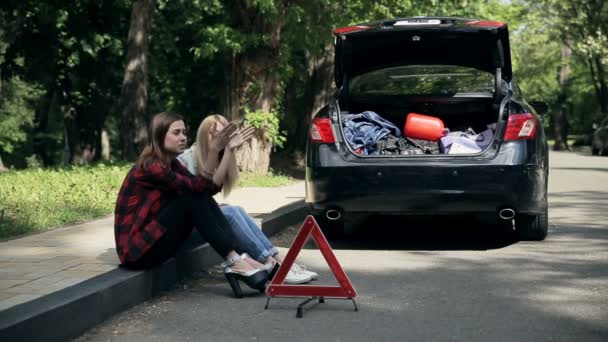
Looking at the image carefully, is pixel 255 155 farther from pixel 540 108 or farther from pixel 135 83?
pixel 540 108

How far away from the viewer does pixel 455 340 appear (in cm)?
479

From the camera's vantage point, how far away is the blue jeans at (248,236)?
6.35 m

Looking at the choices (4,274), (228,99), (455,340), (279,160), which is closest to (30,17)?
(279,160)

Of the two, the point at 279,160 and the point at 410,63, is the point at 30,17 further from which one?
the point at 410,63

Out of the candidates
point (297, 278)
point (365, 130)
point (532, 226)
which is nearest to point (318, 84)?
point (365, 130)

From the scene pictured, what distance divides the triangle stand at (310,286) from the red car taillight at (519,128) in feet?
8.83

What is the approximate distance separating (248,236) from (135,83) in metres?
15.0

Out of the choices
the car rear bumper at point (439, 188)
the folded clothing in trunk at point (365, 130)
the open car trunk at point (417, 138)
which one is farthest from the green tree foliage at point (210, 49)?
the car rear bumper at point (439, 188)

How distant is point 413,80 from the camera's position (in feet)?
28.9

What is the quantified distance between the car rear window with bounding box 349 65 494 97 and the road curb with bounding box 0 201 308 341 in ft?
7.91

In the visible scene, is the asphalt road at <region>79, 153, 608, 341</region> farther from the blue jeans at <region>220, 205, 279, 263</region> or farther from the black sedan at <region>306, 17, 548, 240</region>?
the black sedan at <region>306, 17, 548, 240</region>

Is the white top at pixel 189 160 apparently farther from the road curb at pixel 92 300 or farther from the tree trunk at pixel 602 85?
the tree trunk at pixel 602 85

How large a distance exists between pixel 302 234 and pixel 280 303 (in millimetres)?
524

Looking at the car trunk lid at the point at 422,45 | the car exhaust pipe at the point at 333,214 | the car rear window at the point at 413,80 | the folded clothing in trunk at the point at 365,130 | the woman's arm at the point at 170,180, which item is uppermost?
the car trunk lid at the point at 422,45
